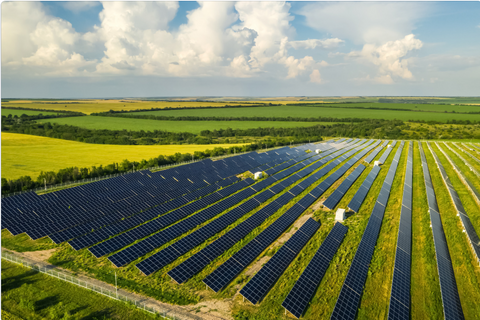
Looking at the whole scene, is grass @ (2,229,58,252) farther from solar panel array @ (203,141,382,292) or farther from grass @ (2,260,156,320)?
solar panel array @ (203,141,382,292)

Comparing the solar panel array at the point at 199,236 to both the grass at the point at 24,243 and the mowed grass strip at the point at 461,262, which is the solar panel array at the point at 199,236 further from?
the mowed grass strip at the point at 461,262

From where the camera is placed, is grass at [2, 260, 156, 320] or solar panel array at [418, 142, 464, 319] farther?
solar panel array at [418, 142, 464, 319]

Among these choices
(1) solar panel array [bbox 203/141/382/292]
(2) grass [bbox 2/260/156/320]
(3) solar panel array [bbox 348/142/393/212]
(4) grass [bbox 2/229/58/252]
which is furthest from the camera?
(3) solar panel array [bbox 348/142/393/212]

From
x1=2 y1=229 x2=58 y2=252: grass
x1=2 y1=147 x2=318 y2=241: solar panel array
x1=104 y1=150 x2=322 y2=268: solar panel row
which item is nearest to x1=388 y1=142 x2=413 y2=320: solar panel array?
x1=104 y1=150 x2=322 y2=268: solar panel row

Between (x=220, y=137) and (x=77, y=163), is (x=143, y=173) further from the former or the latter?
(x=220, y=137)

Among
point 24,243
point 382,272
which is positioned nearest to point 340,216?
point 382,272
